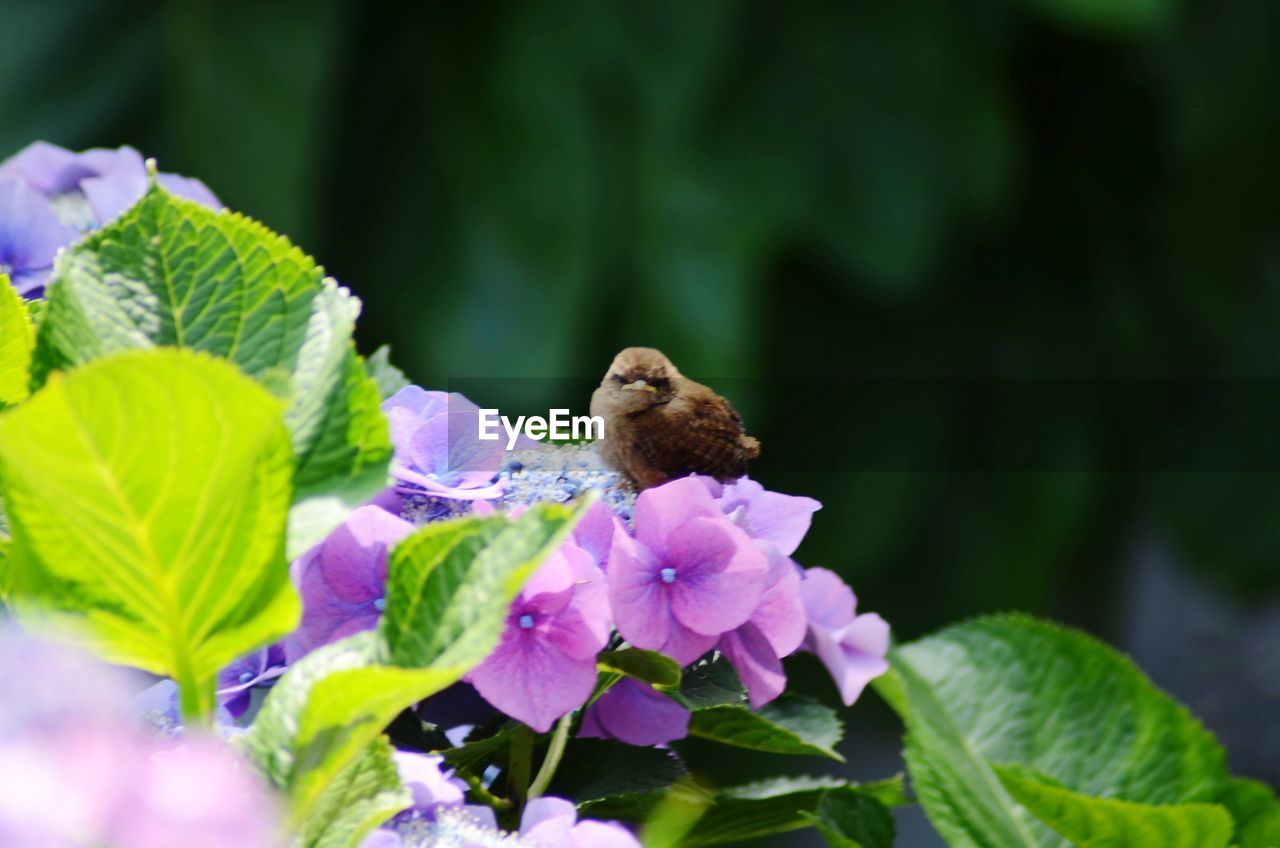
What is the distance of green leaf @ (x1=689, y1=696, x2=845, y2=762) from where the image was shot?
34 cm

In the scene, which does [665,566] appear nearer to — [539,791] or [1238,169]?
[539,791]

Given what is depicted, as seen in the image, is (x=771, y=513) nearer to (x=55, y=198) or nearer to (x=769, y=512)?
(x=769, y=512)

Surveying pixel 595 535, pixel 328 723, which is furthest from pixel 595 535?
pixel 328 723

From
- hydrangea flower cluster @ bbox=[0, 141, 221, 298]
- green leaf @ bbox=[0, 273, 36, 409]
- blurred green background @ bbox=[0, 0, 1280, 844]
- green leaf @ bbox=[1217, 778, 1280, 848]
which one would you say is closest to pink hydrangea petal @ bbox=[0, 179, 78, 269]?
hydrangea flower cluster @ bbox=[0, 141, 221, 298]

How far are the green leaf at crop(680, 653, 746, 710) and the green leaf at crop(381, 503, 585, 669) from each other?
3.7 inches

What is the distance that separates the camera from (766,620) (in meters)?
→ 0.31

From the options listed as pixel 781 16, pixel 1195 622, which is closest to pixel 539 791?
pixel 781 16

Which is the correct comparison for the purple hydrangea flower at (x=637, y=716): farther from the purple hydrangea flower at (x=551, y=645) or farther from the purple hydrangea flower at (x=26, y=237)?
the purple hydrangea flower at (x=26, y=237)

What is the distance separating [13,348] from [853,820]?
0.74ft

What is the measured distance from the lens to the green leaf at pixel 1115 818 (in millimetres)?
342

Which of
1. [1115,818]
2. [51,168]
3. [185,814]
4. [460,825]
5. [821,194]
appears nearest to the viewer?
[185,814]

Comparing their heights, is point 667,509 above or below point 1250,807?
above

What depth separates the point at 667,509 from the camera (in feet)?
1.01

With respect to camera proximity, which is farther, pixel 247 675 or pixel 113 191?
pixel 113 191
